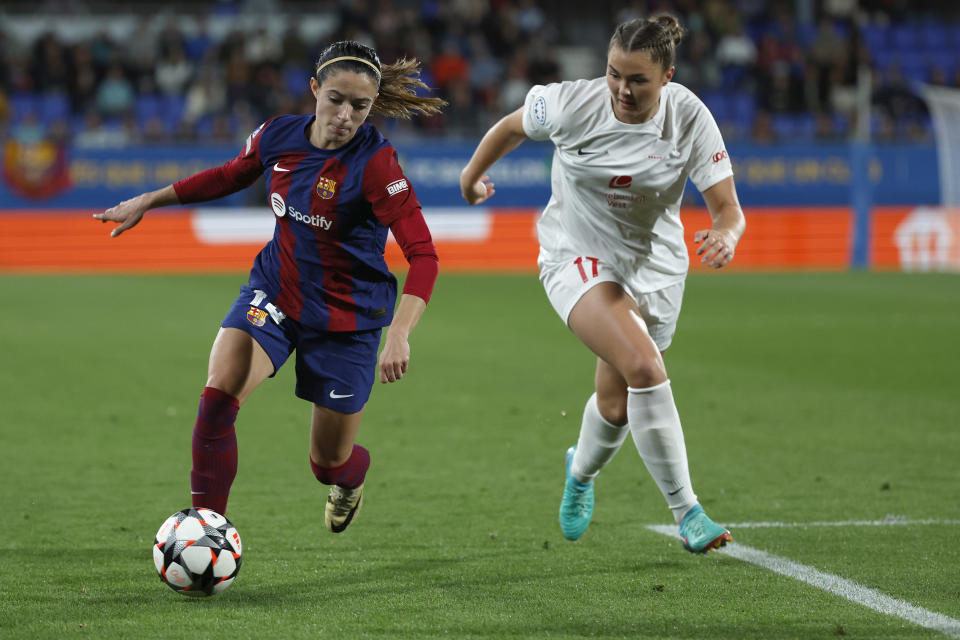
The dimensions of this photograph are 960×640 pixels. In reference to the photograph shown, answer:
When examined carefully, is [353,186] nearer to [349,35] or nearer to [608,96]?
[608,96]

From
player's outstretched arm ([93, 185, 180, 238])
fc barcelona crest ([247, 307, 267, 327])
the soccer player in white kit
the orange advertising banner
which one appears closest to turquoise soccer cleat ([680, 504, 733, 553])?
the soccer player in white kit

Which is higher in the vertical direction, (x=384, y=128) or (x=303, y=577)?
(x=303, y=577)

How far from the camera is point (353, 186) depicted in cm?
483

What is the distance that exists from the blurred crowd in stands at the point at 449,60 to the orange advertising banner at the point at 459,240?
1608mm

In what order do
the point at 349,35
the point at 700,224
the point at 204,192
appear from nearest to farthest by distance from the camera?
the point at 204,192, the point at 700,224, the point at 349,35

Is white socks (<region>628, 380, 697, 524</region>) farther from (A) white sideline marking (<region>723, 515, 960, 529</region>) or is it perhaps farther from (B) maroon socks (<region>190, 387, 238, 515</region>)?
(B) maroon socks (<region>190, 387, 238, 515</region>)

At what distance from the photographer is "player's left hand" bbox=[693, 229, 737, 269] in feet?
15.0

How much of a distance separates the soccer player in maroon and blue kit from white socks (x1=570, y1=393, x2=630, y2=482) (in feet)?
3.17

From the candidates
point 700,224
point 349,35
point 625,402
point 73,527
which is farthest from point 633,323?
point 349,35

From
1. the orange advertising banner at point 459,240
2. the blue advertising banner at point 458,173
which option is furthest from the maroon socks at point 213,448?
the blue advertising banner at point 458,173

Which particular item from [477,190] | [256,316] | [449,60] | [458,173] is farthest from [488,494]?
[449,60]

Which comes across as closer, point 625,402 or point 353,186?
point 353,186

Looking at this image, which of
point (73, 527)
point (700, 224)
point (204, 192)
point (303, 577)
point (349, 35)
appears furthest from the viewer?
point (349, 35)

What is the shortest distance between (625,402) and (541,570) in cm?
84
